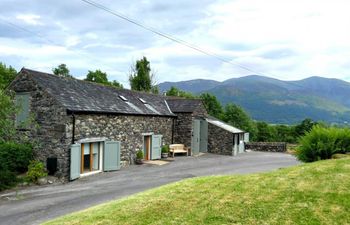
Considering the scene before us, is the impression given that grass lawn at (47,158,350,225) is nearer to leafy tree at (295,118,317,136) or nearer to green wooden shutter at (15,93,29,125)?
green wooden shutter at (15,93,29,125)

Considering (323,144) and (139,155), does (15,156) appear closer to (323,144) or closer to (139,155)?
(139,155)

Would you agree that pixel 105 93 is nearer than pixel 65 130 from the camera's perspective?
No

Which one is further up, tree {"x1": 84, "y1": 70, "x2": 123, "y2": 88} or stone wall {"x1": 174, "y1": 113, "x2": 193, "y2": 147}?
tree {"x1": 84, "y1": 70, "x2": 123, "y2": 88}

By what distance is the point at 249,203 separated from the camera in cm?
726

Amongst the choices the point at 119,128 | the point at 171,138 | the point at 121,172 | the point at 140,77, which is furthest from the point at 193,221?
the point at 140,77

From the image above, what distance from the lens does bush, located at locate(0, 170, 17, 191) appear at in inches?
615

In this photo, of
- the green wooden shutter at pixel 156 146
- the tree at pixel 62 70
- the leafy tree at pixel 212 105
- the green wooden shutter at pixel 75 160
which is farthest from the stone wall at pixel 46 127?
the leafy tree at pixel 212 105

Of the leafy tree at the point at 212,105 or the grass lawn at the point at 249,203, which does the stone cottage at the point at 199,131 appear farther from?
the leafy tree at the point at 212,105

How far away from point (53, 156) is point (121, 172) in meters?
4.16

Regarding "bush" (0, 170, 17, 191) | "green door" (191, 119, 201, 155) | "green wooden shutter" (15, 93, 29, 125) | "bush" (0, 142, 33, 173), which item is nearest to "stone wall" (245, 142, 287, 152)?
"green door" (191, 119, 201, 155)

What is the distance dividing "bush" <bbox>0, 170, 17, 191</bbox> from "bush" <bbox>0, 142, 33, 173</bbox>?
361 millimetres

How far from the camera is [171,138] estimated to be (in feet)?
96.1

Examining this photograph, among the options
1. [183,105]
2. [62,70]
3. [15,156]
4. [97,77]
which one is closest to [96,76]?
[97,77]

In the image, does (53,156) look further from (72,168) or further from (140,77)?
(140,77)
